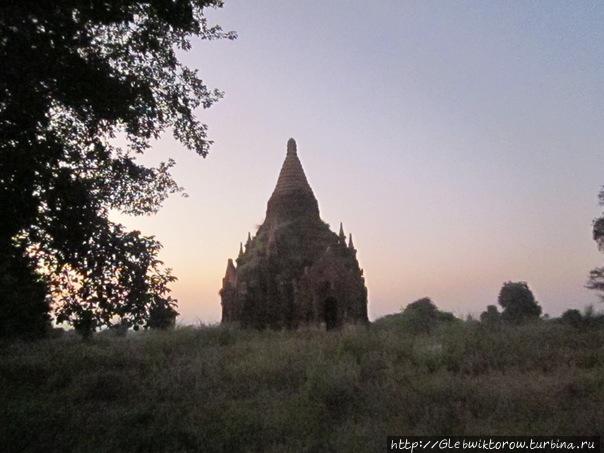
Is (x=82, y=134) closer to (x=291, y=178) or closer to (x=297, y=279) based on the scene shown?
(x=297, y=279)

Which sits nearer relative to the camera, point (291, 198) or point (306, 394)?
point (306, 394)

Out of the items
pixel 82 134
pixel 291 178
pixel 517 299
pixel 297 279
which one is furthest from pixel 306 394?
pixel 517 299

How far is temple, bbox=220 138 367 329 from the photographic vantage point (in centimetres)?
2089

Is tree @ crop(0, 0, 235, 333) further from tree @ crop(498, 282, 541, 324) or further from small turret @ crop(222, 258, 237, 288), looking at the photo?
tree @ crop(498, 282, 541, 324)

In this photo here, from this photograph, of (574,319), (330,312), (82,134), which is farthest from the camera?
(330,312)

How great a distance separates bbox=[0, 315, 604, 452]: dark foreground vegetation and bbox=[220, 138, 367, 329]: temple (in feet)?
21.3

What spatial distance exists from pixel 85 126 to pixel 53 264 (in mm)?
2164

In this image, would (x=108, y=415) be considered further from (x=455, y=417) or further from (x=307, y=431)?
(x=455, y=417)

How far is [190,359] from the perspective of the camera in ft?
43.3

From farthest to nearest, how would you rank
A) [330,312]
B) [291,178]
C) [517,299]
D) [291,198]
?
[517,299]
[291,178]
[291,198]
[330,312]

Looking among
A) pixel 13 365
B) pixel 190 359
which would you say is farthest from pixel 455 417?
pixel 13 365

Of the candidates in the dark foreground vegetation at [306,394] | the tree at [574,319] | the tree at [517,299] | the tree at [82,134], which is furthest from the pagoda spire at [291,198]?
the tree at [517,299]

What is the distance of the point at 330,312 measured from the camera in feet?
70.8

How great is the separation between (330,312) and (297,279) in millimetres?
2186
